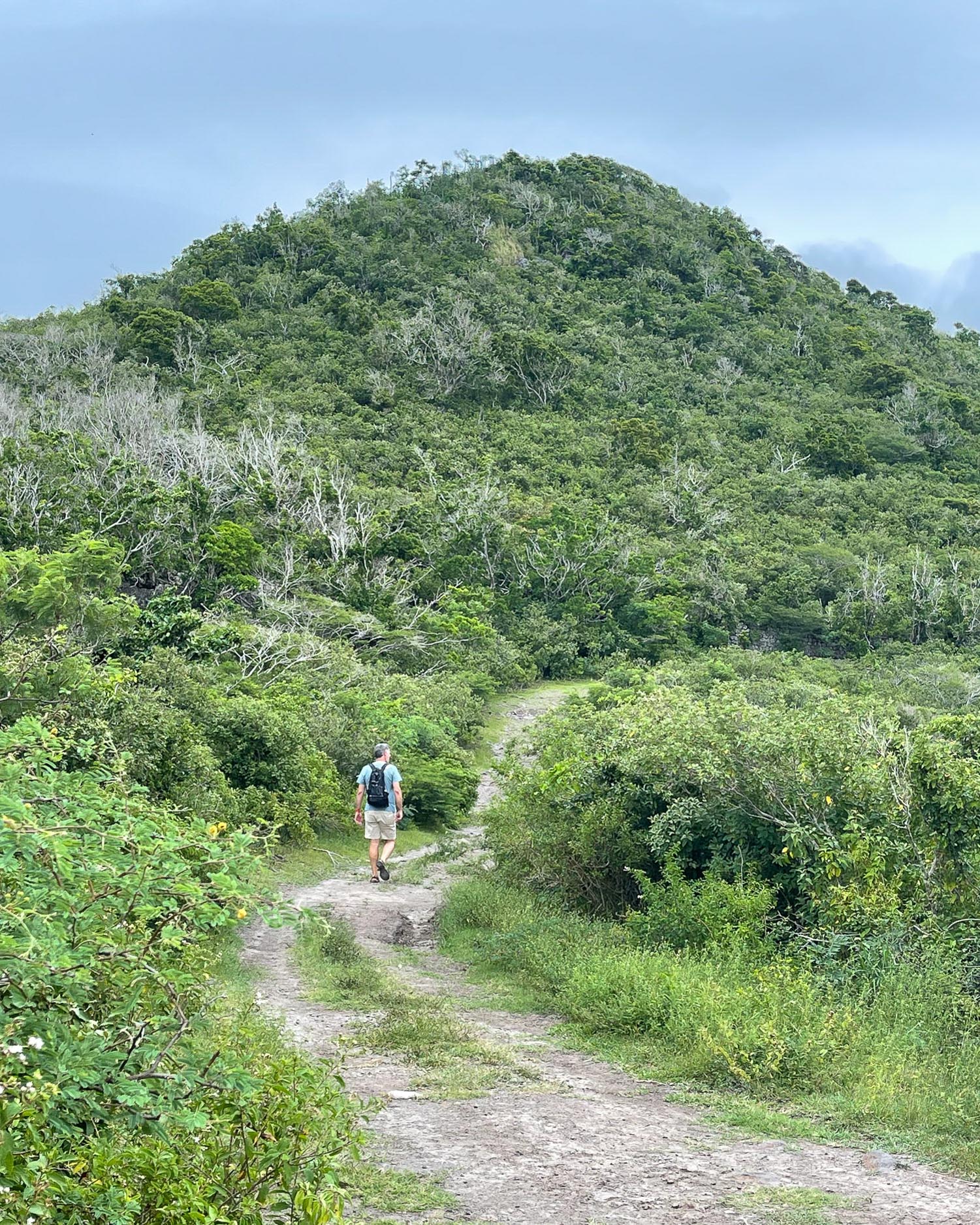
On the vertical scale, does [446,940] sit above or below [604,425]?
below

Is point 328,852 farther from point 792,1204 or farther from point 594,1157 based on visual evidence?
point 792,1204

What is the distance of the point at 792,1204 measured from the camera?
4637 millimetres

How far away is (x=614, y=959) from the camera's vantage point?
26.7 ft

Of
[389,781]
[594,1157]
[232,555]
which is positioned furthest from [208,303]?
[594,1157]

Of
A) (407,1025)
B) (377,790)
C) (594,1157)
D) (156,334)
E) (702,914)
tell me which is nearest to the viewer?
(594,1157)

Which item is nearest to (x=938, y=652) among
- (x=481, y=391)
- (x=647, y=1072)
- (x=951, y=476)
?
(x=951, y=476)

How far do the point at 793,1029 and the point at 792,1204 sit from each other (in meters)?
2.13

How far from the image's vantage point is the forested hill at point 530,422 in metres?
37.4

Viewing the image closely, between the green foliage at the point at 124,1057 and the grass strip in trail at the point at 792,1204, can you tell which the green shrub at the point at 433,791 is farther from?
the green foliage at the point at 124,1057

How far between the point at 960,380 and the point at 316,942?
76.9 metres

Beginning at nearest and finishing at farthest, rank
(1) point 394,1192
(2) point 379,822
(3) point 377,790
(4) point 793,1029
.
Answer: (1) point 394,1192 < (4) point 793,1029 < (3) point 377,790 < (2) point 379,822

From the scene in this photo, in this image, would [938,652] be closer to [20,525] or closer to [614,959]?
[20,525]

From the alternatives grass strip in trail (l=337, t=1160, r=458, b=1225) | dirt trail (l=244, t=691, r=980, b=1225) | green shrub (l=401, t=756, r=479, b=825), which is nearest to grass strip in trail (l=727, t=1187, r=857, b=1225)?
dirt trail (l=244, t=691, r=980, b=1225)

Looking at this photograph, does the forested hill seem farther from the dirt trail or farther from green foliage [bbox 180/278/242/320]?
the dirt trail
